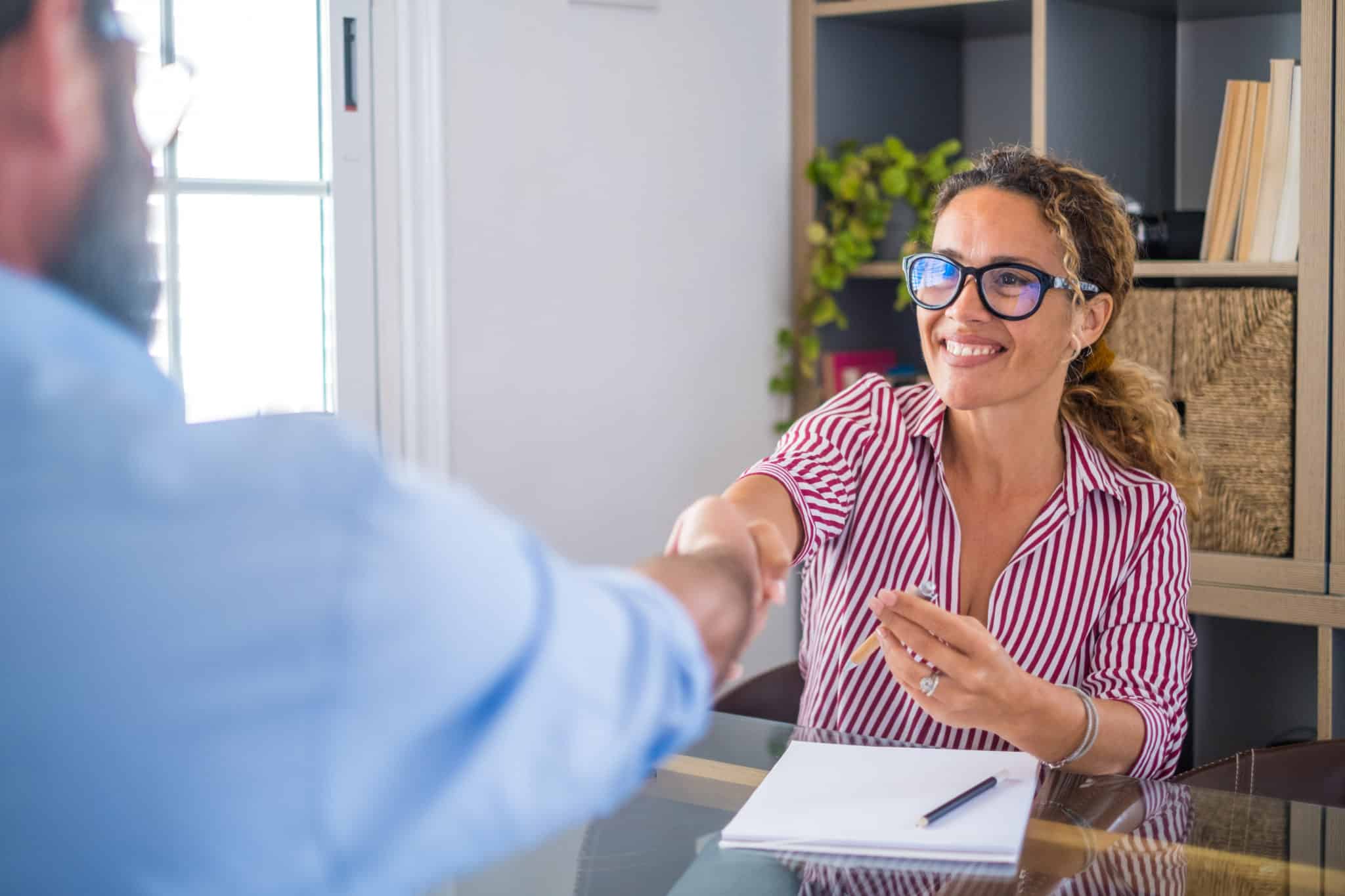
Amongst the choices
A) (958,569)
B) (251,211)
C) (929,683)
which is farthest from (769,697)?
(251,211)

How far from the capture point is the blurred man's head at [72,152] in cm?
56

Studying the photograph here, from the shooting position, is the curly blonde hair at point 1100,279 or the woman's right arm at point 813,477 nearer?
the woman's right arm at point 813,477

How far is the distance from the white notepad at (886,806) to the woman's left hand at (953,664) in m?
0.05

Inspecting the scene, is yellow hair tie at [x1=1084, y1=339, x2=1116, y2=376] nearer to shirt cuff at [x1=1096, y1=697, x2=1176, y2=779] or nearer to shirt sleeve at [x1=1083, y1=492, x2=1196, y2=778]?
shirt sleeve at [x1=1083, y1=492, x2=1196, y2=778]

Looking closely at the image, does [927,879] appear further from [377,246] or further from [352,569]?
[377,246]

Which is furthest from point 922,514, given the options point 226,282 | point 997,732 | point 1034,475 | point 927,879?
point 226,282

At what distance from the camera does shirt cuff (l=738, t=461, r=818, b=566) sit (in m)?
1.81

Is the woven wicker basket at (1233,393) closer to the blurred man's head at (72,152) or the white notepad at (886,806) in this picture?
the white notepad at (886,806)

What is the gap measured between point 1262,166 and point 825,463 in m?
1.32

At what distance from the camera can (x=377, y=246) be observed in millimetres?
2580

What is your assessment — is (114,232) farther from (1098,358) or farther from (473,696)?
(1098,358)

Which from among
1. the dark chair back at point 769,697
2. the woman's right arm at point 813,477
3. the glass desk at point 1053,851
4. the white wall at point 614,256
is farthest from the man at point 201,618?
the white wall at point 614,256

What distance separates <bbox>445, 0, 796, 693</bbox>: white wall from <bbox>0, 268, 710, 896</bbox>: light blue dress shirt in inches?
83.1

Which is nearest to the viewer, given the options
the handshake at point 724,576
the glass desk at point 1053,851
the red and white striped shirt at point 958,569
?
the handshake at point 724,576
